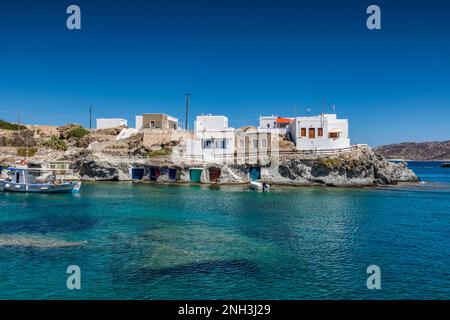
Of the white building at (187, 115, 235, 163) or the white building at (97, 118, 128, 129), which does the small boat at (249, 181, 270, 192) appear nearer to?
the white building at (187, 115, 235, 163)

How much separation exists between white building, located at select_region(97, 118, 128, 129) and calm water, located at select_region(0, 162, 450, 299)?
161 ft

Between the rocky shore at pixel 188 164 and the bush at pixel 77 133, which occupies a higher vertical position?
the bush at pixel 77 133

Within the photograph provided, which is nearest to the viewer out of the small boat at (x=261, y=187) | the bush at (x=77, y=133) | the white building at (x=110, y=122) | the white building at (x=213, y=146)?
the small boat at (x=261, y=187)

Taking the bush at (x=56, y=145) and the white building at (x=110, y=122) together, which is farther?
the white building at (x=110, y=122)

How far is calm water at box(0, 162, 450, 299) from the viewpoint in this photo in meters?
16.1

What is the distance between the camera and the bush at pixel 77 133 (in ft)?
281

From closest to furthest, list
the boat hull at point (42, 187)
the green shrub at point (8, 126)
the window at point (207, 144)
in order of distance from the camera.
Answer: the boat hull at point (42, 187), the window at point (207, 144), the green shrub at point (8, 126)

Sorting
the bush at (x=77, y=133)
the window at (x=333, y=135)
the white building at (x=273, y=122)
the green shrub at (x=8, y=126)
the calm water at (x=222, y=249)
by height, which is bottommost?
the calm water at (x=222, y=249)

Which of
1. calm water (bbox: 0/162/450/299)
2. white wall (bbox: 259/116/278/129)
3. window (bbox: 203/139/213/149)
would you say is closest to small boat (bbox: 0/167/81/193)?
calm water (bbox: 0/162/450/299)

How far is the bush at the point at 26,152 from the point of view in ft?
250

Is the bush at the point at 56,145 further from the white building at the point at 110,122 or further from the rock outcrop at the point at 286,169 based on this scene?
the white building at the point at 110,122

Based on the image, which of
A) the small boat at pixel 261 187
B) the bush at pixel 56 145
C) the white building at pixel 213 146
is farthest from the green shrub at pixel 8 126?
the small boat at pixel 261 187

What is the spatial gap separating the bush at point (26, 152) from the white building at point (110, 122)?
15.9 m

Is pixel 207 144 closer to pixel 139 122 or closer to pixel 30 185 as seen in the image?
pixel 139 122
